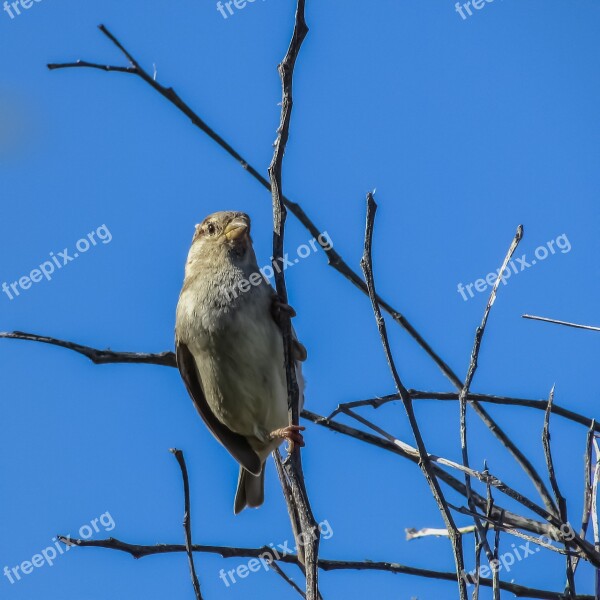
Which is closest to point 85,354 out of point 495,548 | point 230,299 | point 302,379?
point 230,299

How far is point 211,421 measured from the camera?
539cm

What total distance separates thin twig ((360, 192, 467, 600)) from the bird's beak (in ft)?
7.91

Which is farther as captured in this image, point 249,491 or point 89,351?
point 249,491

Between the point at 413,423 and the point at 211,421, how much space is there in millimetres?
3006

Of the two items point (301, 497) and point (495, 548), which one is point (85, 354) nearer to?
point (301, 497)

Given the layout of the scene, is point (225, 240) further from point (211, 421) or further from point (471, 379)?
point (471, 379)

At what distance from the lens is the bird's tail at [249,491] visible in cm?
554

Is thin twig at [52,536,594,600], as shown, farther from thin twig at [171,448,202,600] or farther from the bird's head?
the bird's head

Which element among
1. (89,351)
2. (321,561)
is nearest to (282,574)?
(321,561)

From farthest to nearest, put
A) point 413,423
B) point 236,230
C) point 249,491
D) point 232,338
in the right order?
point 249,491
point 236,230
point 232,338
point 413,423

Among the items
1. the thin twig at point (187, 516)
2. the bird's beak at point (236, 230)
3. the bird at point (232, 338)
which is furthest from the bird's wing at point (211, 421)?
the thin twig at point (187, 516)

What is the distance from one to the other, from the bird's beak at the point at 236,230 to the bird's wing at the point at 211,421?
2.11 feet

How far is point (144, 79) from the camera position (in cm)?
349

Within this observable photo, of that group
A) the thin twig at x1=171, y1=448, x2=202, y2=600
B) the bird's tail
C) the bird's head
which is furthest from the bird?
the thin twig at x1=171, y1=448, x2=202, y2=600
